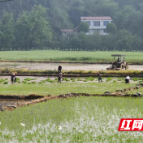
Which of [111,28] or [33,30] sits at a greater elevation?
[111,28]

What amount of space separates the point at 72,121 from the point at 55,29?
94.7 metres

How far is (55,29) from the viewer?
107 m

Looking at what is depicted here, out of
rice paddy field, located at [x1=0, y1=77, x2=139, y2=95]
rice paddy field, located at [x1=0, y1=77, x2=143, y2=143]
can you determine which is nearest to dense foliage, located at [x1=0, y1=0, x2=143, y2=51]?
rice paddy field, located at [x1=0, y1=77, x2=139, y2=95]

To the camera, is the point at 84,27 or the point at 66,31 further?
the point at 84,27

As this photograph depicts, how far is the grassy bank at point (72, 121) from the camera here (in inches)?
438

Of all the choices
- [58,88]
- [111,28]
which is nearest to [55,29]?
[111,28]

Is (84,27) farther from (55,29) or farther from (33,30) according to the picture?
(33,30)

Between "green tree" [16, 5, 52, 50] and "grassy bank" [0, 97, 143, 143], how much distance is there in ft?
260

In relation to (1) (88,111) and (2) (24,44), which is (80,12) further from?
(1) (88,111)

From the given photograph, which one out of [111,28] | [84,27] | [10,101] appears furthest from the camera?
[84,27]

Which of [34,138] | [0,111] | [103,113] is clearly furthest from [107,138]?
[0,111]

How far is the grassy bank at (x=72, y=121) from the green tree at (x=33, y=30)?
79.3 metres

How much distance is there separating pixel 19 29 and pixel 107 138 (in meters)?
86.5

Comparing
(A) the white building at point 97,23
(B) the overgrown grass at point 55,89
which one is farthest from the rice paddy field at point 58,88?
(A) the white building at point 97,23
